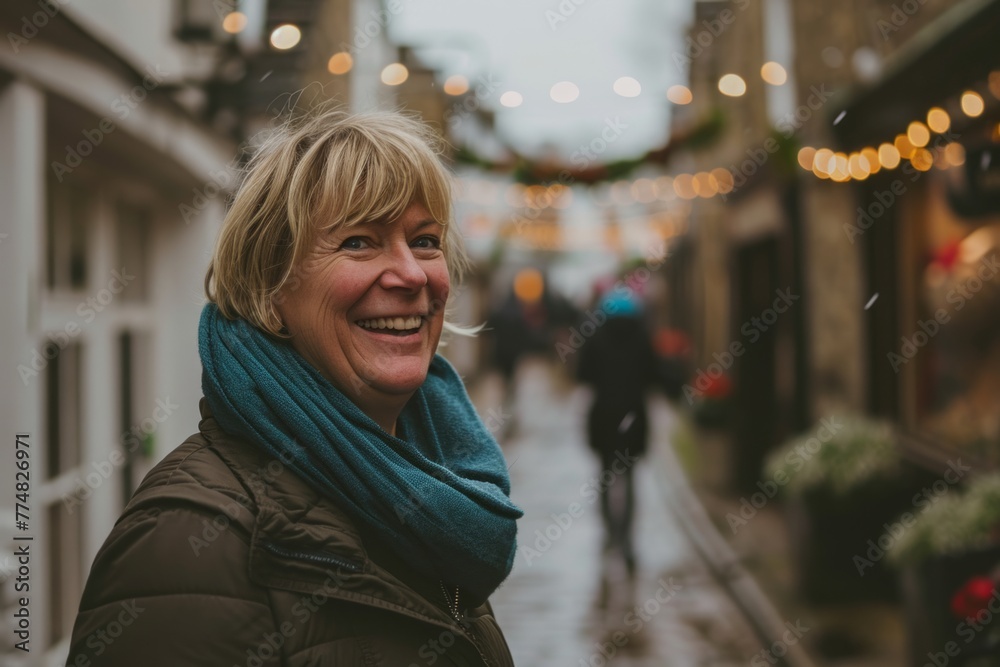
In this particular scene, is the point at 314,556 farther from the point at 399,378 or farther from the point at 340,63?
the point at 340,63

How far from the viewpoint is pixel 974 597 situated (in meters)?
3.49

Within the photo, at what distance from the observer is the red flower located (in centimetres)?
343

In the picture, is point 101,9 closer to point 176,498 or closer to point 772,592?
point 176,498

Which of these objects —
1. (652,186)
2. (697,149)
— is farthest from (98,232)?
(652,186)

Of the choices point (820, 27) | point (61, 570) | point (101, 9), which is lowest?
point (61, 570)

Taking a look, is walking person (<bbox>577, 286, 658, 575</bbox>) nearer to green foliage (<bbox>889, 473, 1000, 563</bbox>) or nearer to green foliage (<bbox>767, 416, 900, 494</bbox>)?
green foliage (<bbox>767, 416, 900, 494</bbox>)

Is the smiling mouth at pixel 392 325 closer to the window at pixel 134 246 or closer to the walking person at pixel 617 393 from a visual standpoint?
the window at pixel 134 246

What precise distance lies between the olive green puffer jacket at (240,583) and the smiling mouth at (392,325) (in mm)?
298

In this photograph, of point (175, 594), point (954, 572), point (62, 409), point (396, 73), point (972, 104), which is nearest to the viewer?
point (175, 594)

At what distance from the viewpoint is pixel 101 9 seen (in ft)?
14.6

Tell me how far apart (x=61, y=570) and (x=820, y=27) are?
668 cm

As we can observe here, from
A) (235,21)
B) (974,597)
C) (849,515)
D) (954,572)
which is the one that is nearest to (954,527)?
→ (954,572)

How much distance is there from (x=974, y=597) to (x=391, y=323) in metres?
2.78

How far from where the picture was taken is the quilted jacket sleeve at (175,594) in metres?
1.29
